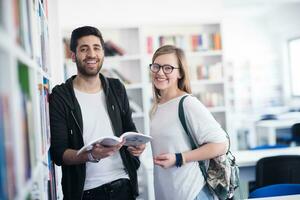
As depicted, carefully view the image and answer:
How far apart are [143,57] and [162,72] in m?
2.99

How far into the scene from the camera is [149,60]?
16.3ft

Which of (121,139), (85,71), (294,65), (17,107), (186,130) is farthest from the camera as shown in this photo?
(294,65)

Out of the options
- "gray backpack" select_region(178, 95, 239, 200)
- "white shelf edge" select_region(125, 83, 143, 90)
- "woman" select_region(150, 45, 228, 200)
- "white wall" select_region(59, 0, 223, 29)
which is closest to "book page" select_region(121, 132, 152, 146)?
"woman" select_region(150, 45, 228, 200)

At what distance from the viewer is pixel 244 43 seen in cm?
1007

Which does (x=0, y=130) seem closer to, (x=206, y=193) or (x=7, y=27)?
(x=7, y=27)

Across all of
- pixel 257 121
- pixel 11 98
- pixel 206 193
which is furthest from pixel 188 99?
pixel 257 121

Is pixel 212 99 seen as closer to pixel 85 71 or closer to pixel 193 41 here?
pixel 193 41

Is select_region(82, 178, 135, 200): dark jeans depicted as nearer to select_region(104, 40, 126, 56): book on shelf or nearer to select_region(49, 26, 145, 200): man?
select_region(49, 26, 145, 200): man

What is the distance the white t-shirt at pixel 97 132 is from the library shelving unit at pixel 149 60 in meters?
2.89

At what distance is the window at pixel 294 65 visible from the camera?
8852 mm

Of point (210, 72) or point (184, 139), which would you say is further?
point (210, 72)

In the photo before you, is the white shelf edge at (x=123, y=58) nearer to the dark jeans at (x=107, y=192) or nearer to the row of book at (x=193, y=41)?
the row of book at (x=193, y=41)

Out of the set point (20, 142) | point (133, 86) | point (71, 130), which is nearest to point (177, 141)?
point (71, 130)

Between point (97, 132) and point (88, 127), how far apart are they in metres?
0.05
